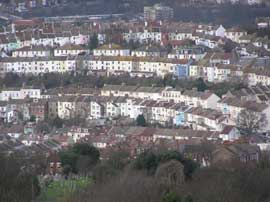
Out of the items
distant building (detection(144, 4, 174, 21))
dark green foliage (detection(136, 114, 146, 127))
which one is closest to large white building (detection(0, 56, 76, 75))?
dark green foliage (detection(136, 114, 146, 127))

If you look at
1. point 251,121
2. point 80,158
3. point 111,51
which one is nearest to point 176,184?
point 80,158

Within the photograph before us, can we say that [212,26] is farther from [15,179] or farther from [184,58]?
→ [15,179]

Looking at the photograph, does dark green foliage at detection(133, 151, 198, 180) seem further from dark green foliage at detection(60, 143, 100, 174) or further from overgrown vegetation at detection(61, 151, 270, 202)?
dark green foliage at detection(60, 143, 100, 174)

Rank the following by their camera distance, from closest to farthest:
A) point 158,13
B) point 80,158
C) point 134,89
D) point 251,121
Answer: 1. point 80,158
2. point 251,121
3. point 134,89
4. point 158,13

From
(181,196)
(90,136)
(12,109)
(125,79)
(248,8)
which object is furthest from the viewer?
(248,8)

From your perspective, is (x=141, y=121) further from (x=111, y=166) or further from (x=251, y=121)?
(x=111, y=166)

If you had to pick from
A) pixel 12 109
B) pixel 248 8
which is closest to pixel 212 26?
pixel 248 8
